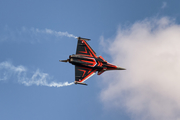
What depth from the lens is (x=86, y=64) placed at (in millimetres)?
102000

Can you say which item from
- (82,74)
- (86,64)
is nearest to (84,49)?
(86,64)

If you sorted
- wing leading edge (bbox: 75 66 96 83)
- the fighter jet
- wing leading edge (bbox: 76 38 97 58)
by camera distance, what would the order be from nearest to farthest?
1. the fighter jet
2. wing leading edge (bbox: 75 66 96 83)
3. wing leading edge (bbox: 76 38 97 58)

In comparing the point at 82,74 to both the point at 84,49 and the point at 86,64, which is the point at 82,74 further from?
the point at 84,49

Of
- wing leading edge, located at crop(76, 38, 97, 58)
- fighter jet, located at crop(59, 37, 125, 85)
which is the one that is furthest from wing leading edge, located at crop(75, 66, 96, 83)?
wing leading edge, located at crop(76, 38, 97, 58)

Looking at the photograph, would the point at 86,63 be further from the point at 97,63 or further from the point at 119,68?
the point at 119,68

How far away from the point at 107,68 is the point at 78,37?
1361cm

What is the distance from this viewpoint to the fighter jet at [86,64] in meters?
102

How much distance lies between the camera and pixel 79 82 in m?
101

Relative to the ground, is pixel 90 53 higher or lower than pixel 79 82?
higher

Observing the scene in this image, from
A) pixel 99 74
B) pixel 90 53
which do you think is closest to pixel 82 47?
pixel 90 53

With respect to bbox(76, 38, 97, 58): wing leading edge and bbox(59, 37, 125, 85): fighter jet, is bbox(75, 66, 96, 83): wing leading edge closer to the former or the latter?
bbox(59, 37, 125, 85): fighter jet

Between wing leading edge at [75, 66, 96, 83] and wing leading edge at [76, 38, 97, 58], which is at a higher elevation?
wing leading edge at [76, 38, 97, 58]

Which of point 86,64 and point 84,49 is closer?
point 86,64

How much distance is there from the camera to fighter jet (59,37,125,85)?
334ft
